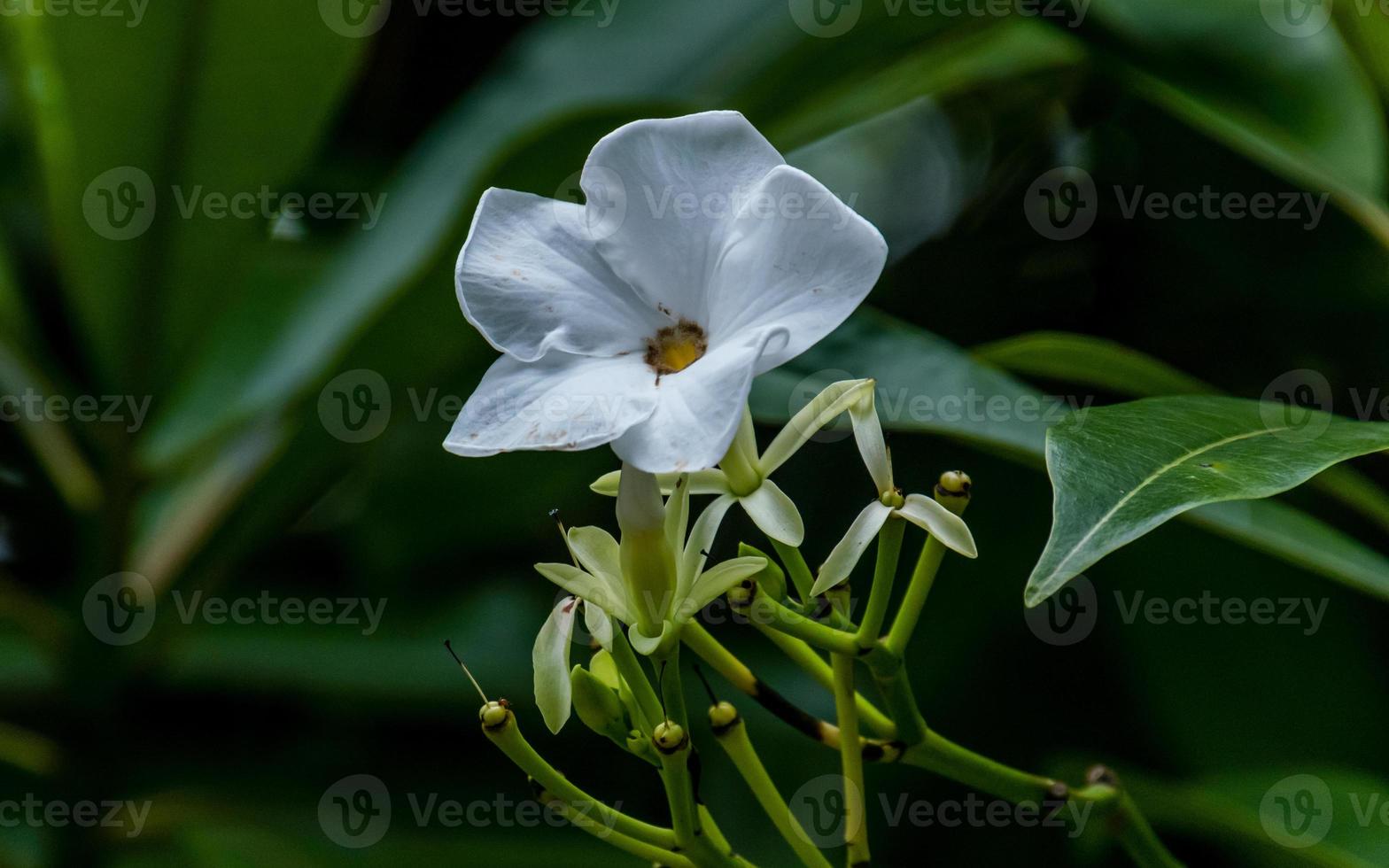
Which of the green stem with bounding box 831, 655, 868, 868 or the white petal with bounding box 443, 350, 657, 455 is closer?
the white petal with bounding box 443, 350, 657, 455

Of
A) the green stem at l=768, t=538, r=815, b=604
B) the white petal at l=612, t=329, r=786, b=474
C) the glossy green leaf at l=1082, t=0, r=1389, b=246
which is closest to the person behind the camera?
the white petal at l=612, t=329, r=786, b=474

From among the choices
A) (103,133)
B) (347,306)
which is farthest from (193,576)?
(103,133)

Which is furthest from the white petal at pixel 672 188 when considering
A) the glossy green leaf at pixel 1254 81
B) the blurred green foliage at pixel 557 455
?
the glossy green leaf at pixel 1254 81

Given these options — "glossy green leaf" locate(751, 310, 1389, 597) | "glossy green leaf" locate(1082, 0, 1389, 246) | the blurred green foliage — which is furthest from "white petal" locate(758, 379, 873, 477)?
"glossy green leaf" locate(1082, 0, 1389, 246)

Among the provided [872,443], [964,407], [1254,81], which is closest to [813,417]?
[872,443]

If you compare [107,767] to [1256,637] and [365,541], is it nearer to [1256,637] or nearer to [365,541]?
[365,541]

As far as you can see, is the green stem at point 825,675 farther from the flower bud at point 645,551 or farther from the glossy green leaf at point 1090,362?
the glossy green leaf at point 1090,362

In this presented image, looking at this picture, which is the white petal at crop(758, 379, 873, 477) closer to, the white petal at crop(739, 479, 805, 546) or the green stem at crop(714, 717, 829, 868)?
the white petal at crop(739, 479, 805, 546)

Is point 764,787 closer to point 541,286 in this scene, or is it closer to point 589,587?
point 589,587

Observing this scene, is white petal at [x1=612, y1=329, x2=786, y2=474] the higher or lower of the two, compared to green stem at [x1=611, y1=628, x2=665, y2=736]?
higher
